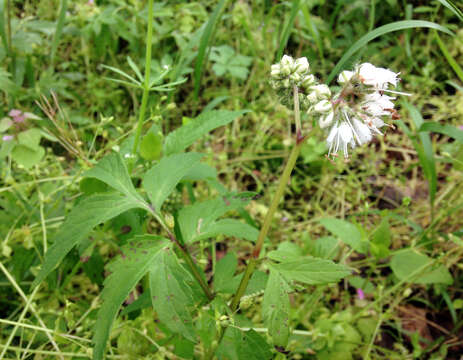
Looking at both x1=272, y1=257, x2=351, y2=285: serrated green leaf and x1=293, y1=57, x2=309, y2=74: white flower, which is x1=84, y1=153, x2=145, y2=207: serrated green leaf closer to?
x1=272, y1=257, x2=351, y2=285: serrated green leaf

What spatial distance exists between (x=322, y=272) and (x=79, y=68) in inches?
99.6

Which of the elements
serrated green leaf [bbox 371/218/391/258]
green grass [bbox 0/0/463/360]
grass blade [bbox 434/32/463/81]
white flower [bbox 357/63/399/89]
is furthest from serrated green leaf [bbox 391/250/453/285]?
white flower [bbox 357/63/399/89]

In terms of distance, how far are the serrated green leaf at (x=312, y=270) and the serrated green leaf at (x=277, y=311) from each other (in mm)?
36

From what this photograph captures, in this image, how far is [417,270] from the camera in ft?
6.11

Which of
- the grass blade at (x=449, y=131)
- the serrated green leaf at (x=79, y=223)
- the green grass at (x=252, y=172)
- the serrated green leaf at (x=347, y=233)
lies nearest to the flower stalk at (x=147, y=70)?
the green grass at (x=252, y=172)

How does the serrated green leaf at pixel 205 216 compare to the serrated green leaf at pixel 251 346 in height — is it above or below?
above

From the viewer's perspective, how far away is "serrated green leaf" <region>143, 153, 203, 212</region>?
1.24 metres

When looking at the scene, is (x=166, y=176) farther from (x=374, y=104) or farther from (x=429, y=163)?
(x=429, y=163)

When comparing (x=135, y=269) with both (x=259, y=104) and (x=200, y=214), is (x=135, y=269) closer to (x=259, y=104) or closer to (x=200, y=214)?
(x=200, y=214)

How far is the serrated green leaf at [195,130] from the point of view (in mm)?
1495

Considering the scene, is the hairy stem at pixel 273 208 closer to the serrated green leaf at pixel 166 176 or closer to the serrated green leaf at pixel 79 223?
the serrated green leaf at pixel 166 176

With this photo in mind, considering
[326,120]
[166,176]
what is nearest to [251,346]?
[166,176]

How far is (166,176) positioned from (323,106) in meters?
0.55

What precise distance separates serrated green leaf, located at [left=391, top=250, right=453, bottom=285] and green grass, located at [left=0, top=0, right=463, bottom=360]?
0.04 metres
